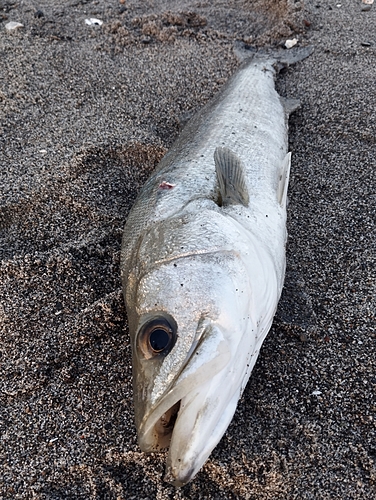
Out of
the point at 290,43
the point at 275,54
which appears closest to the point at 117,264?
the point at 275,54

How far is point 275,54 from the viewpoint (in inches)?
219

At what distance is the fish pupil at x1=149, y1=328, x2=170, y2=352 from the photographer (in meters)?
1.99

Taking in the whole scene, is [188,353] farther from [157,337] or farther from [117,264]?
[117,264]

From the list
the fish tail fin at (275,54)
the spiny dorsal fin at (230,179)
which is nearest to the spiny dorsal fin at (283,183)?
the spiny dorsal fin at (230,179)

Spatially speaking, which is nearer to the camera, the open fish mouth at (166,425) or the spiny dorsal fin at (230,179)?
the open fish mouth at (166,425)

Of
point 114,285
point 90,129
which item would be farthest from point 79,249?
point 90,129

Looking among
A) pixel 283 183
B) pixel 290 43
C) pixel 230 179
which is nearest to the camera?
pixel 230 179

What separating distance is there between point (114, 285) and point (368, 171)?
2.52m

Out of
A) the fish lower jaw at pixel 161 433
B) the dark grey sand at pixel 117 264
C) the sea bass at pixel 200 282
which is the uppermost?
the sea bass at pixel 200 282

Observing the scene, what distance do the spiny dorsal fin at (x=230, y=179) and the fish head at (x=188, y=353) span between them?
652 mm

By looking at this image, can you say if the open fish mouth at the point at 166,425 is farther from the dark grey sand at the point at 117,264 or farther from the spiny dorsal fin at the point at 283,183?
the spiny dorsal fin at the point at 283,183

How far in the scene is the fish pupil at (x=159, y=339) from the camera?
Result: 1989 mm

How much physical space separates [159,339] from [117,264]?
1.25 m

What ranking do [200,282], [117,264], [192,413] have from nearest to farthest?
[192,413]
[200,282]
[117,264]
